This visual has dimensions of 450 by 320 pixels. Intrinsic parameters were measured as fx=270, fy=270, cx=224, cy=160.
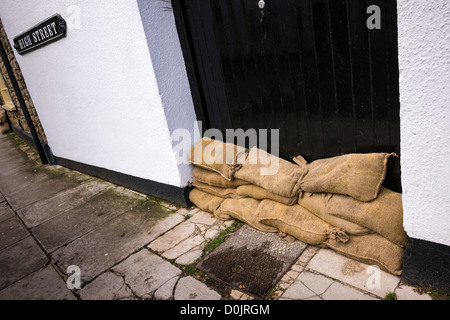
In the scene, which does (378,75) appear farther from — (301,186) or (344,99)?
(301,186)

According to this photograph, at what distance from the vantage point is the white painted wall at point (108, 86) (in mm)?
3031

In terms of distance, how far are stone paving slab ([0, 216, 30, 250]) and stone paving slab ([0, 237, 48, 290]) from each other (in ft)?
0.45

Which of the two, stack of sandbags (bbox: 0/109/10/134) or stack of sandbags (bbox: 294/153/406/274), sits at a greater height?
stack of sandbags (bbox: 0/109/10/134)

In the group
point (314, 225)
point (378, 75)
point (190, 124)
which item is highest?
point (378, 75)

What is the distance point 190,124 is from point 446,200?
101 inches

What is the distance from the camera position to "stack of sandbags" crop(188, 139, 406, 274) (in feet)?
6.64

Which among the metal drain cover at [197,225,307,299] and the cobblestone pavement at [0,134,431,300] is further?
the metal drain cover at [197,225,307,299]

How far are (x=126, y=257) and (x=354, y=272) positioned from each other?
6.84ft

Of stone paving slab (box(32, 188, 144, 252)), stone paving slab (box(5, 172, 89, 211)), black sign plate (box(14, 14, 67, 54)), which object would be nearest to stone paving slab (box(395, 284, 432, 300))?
stone paving slab (box(32, 188, 144, 252))

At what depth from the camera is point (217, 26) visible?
281 cm

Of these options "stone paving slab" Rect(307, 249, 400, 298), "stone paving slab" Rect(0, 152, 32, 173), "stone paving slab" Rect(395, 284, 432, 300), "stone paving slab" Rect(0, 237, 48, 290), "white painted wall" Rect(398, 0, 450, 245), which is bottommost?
"stone paving slab" Rect(395, 284, 432, 300)

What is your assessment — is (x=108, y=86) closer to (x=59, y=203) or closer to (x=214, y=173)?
(x=214, y=173)

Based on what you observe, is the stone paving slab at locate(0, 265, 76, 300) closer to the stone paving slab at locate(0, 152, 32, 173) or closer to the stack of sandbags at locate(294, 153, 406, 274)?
the stack of sandbags at locate(294, 153, 406, 274)
